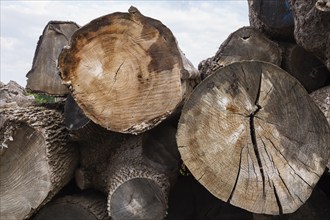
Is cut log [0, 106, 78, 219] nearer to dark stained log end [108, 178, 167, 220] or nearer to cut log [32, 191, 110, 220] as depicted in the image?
cut log [32, 191, 110, 220]

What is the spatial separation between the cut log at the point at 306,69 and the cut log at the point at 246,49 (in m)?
0.08

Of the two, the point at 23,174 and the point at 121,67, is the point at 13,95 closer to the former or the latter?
the point at 23,174

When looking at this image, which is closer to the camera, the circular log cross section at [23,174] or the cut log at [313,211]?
the circular log cross section at [23,174]

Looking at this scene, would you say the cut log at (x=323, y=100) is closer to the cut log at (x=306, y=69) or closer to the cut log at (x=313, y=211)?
the cut log at (x=306, y=69)

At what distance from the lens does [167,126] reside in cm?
261

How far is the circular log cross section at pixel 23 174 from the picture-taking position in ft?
8.24

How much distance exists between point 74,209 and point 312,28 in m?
1.49

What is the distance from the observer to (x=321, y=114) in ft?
7.02

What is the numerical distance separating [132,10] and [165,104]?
46cm

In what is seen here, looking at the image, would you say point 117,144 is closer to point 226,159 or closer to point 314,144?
point 226,159

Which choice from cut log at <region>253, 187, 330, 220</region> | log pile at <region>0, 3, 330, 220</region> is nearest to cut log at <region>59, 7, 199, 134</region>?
log pile at <region>0, 3, 330, 220</region>

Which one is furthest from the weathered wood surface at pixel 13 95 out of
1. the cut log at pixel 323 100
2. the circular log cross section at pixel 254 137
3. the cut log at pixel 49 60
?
the cut log at pixel 323 100

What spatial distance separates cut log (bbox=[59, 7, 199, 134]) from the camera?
7.46ft

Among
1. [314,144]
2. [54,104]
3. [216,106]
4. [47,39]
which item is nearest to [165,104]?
[216,106]
